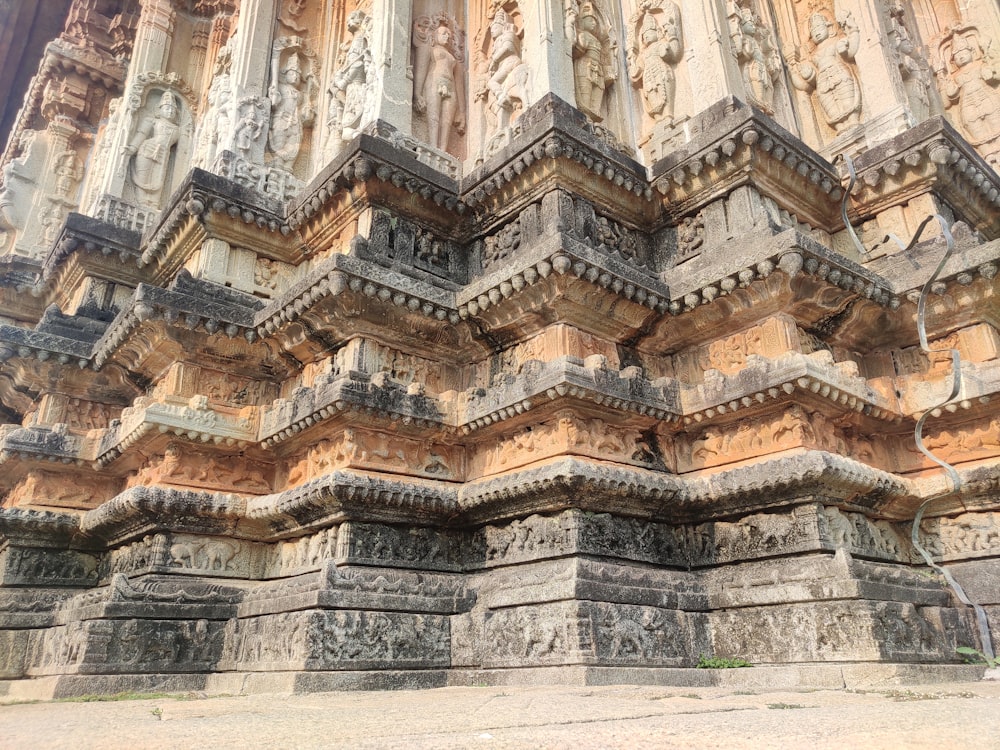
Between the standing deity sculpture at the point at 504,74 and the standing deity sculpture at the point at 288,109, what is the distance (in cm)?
279

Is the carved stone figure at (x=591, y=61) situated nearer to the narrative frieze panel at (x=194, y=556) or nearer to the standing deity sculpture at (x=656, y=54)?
the standing deity sculpture at (x=656, y=54)

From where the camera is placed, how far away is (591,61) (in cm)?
950

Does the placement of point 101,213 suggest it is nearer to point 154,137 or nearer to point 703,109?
point 154,137

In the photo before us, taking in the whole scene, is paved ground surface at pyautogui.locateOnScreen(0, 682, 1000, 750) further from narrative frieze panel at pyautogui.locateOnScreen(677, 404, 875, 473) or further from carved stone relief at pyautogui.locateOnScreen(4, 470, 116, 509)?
carved stone relief at pyautogui.locateOnScreen(4, 470, 116, 509)

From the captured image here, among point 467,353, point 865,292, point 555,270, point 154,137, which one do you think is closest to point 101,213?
point 154,137

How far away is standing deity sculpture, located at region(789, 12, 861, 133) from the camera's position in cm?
957

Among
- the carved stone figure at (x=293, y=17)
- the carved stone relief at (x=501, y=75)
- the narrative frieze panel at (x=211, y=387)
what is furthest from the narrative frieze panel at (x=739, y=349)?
the carved stone figure at (x=293, y=17)

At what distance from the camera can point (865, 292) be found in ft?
23.9

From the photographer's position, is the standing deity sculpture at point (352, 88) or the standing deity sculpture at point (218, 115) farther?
the standing deity sculpture at point (218, 115)

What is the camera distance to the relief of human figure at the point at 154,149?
40.7ft

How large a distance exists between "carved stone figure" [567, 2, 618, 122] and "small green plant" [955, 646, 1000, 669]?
688 centimetres

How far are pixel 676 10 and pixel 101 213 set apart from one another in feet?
30.1

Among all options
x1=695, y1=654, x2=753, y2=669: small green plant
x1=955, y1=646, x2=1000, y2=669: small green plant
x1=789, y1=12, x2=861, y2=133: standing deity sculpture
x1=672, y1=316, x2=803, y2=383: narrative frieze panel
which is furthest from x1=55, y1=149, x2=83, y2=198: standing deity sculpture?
x1=955, y1=646, x2=1000, y2=669: small green plant

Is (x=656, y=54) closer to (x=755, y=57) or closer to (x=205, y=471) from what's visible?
(x=755, y=57)
